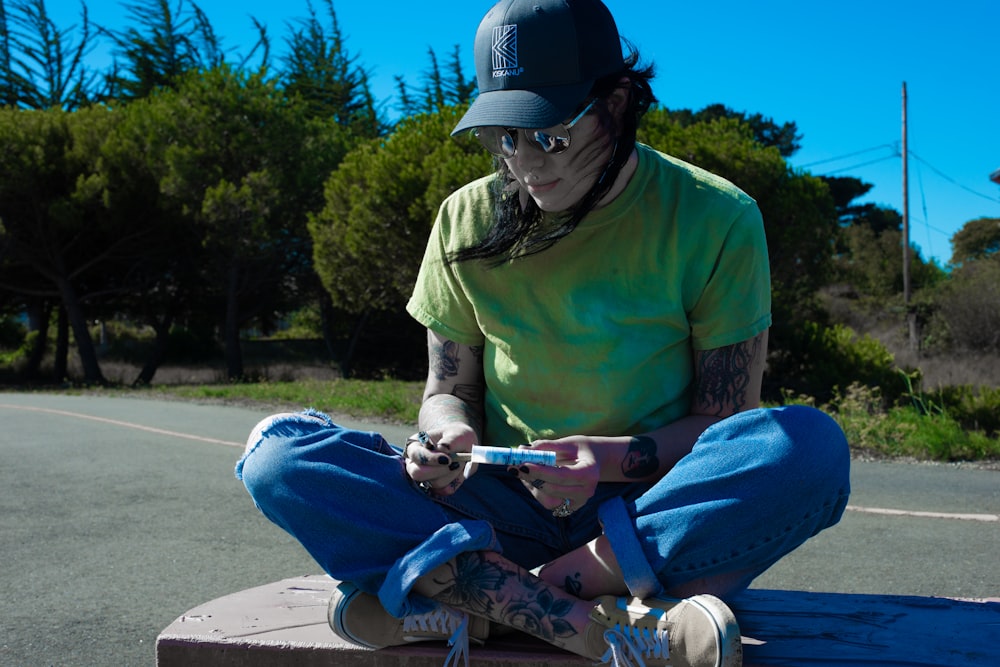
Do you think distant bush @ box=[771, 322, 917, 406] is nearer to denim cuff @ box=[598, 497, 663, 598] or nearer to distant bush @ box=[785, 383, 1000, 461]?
distant bush @ box=[785, 383, 1000, 461]

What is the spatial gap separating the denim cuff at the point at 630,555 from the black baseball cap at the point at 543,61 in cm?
85

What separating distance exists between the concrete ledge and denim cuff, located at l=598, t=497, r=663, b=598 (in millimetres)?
195

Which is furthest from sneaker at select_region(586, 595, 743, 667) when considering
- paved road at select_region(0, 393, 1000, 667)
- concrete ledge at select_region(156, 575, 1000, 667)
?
paved road at select_region(0, 393, 1000, 667)

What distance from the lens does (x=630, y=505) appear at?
6.61 feet

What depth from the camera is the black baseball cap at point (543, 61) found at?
2.00m

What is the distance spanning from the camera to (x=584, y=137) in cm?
209

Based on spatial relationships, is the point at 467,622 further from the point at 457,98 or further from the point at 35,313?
the point at 35,313

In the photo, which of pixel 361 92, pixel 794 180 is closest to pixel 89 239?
pixel 361 92

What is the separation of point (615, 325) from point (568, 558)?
1.77 ft

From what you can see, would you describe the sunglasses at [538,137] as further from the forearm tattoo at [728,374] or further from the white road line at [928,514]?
the white road line at [928,514]

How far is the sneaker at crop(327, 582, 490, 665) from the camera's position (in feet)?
6.52

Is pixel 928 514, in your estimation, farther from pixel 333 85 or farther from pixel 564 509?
pixel 333 85

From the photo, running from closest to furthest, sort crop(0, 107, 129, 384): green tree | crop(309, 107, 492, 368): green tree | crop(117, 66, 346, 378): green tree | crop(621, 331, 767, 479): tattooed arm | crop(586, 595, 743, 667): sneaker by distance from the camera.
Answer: crop(586, 595, 743, 667): sneaker → crop(621, 331, 767, 479): tattooed arm → crop(309, 107, 492, 368): green tree → crop(117, 66, 346, 378): green tree → crop(0, 107, 129, 384): green tree

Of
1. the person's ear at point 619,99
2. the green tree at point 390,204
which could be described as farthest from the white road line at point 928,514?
the green tree at point 390,204
